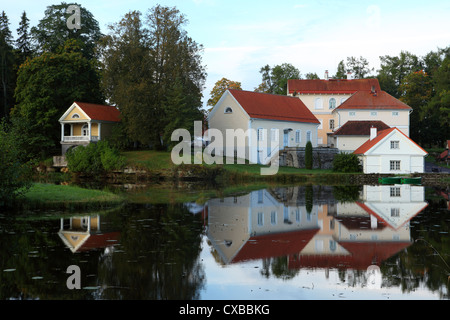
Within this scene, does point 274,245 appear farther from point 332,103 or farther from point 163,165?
point 332,103

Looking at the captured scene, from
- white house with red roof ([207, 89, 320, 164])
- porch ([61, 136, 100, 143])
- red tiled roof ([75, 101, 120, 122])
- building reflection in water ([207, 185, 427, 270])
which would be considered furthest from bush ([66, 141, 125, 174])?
building reflection in water ([207, 185, 427, 270])

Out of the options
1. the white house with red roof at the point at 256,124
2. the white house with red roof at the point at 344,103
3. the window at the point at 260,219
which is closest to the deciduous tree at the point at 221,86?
the white house with red roof at the point at 344,103

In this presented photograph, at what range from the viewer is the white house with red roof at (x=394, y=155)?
42.2 metres

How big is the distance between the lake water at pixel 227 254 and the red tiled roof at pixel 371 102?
37.6m

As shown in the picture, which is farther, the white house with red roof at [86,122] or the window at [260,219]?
the white house with red roof at [86,122]

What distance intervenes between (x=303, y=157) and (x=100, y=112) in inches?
804

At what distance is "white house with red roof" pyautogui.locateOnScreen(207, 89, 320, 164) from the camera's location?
45969mm

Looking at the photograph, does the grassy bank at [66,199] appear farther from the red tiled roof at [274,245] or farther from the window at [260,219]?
the red tiled roof at [274,245]

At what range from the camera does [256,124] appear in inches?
1822

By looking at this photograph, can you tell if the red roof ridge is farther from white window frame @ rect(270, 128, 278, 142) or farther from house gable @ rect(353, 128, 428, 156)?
house gable @ rect(353, 128, 428, 156)

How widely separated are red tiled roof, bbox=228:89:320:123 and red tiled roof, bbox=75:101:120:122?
12679mm

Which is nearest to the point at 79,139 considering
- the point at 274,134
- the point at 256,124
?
the point at 256,124

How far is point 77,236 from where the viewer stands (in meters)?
13.7
